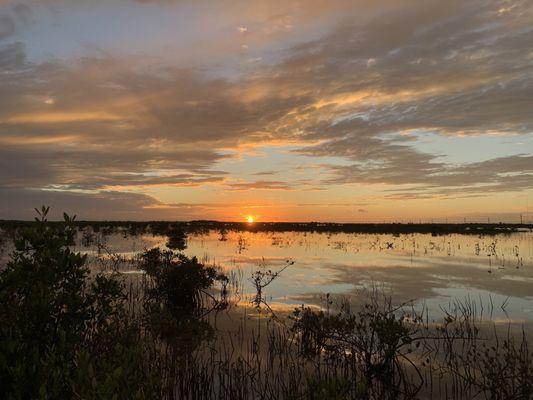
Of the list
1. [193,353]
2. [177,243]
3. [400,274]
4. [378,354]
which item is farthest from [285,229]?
[378,354]

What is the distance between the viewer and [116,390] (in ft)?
14.8

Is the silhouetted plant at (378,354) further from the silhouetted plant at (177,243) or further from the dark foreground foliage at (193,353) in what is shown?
the silhouetted plant at (177,243)

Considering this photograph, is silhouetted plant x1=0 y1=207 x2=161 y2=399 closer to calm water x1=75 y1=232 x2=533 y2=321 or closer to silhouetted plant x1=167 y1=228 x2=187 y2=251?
calm water x1=75 y1=232 x2=533 y2=321

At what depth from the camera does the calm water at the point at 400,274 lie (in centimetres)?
1481

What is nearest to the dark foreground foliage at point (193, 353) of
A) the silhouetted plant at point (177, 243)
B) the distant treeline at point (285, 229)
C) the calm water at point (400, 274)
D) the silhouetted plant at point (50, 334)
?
the silhouetted plant at point (50, 334)

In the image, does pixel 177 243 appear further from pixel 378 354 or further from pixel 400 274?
pixel 378 354

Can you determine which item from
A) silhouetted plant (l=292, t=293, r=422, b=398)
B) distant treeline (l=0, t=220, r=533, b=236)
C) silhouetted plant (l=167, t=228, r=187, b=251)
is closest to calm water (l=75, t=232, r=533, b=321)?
silhouetted plant (l=167, t=228, r=187, b=251)

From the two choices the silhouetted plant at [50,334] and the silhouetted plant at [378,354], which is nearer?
the silhouetted plant at [50,334]

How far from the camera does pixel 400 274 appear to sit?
65.5 ft

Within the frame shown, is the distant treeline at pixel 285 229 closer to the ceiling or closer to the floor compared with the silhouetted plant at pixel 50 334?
closer to the ceiling

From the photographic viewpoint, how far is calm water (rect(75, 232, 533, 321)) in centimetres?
1481

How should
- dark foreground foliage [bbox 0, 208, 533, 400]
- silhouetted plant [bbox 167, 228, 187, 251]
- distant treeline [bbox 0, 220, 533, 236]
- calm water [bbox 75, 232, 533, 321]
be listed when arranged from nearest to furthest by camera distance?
1. dark foreground foliage [bbox 0, 208, 533, 400]
2. calm water [bbox 75, 232, 533, 321]
3. silhouetted plant [bbox 167, 228, 187, 251]
4. distant treeline [bbox 0, 220, 533, 236]

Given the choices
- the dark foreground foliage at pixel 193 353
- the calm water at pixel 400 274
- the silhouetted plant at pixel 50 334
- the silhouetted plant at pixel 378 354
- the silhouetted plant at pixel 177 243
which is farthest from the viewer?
the silhouetted plant at pixel 177 243

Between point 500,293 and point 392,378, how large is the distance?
391 inches
